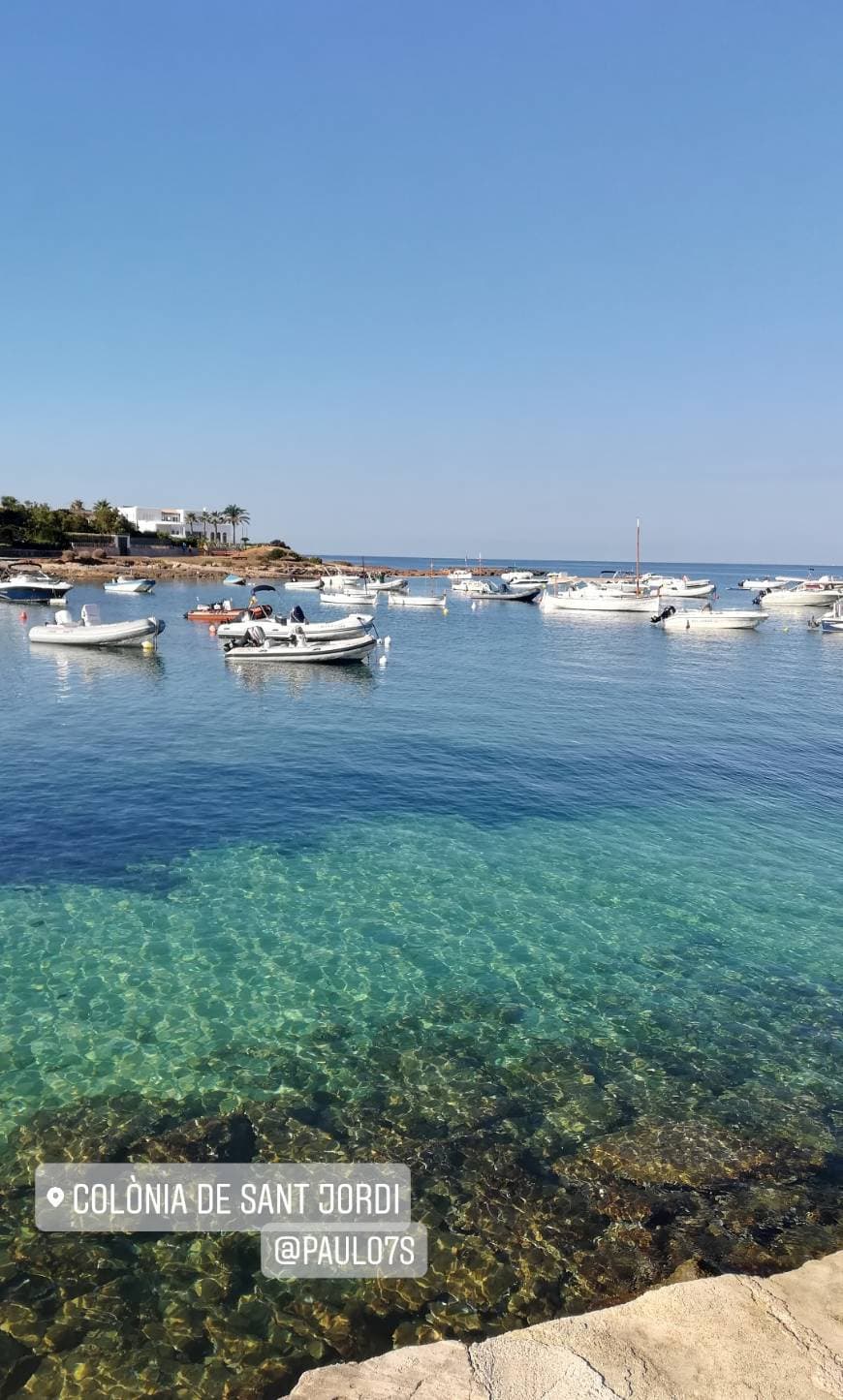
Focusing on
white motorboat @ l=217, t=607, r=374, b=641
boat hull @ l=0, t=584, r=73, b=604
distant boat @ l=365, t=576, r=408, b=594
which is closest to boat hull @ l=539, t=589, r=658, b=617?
distant boat @ l=365, t=576, r=408, b=594

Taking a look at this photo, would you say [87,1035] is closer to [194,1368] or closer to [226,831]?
[194,1368]

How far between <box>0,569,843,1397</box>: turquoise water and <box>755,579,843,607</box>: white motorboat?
96.6m

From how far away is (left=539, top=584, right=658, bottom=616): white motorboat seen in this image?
94375mm

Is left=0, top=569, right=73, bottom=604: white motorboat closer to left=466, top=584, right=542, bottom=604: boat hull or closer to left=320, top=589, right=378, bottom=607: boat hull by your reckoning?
left=320, top=589, right=378, bottom=607: boat hull

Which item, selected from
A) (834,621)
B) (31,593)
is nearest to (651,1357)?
(834,621)

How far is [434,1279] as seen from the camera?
757cm

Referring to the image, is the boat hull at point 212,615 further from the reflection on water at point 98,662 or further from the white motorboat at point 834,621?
the white motorboat at point 834,621

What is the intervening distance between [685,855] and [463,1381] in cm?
1488

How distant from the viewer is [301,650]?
47.2 meters

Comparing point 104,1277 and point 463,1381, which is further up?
point 463,1381

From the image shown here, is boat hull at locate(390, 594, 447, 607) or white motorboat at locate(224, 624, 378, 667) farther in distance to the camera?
boat hull at locate(390, 594, 447, 607)

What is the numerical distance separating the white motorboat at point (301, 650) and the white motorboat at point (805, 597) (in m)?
89.6

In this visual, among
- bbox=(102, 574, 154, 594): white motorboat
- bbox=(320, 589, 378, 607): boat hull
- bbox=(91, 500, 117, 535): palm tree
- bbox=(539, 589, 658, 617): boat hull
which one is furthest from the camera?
bbox=(91, 500, 117, 535): palm tree

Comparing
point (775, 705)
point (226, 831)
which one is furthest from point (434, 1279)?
point (775, 705)
